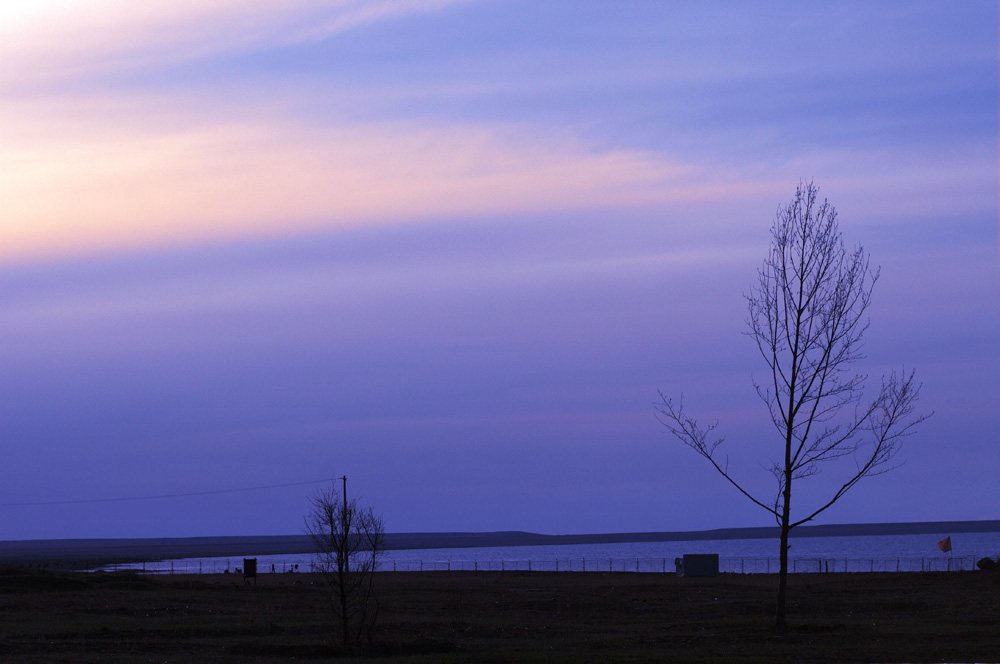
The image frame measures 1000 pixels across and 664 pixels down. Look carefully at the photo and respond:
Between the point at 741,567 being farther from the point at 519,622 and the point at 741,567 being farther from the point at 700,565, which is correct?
the point at 519,622

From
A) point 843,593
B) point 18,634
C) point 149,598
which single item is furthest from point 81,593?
A: point 843,593

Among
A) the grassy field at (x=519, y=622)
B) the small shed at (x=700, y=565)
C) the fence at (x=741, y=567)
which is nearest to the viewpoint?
the grassy field at (x=519, y=622)

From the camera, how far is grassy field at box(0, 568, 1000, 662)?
27.9 meters

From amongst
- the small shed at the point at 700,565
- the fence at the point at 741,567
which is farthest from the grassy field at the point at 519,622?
the fence at the point at 741,567

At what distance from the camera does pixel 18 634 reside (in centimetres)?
3481

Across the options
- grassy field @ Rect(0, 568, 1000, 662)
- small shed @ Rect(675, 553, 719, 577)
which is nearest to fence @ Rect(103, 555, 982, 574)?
small shed @ Rect(675, 553, 719, 577)

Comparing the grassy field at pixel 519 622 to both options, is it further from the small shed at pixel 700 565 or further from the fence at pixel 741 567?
the fence at pixel 741 567

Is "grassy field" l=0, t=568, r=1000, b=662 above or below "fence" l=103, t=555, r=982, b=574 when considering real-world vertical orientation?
above

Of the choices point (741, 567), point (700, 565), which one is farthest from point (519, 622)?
point (741, 567)

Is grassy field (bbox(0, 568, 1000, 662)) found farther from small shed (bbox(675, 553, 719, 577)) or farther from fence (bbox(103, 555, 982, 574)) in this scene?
fence (bbox(103, 555, 982, 574))

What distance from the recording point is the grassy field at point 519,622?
27.9 metres

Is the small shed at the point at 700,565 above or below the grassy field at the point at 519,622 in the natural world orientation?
below

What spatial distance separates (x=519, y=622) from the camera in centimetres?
4009

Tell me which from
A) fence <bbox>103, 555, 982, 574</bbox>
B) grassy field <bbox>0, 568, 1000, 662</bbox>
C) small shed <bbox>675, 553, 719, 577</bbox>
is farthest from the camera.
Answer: fence <bbox>103, 555, 982, 574</bbox>
